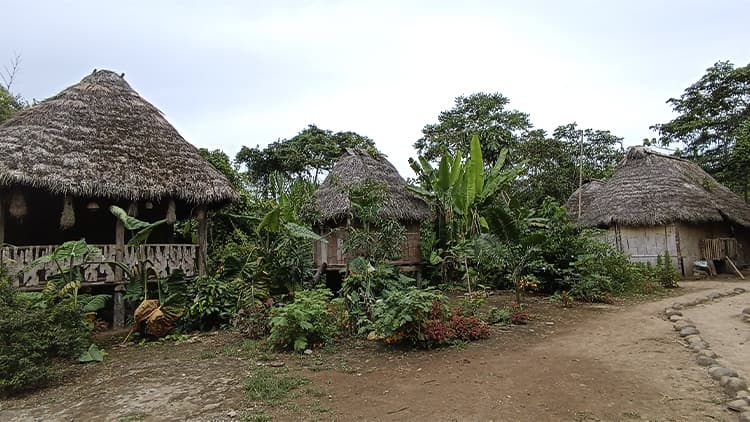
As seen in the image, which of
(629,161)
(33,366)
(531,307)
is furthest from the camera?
(629,161)

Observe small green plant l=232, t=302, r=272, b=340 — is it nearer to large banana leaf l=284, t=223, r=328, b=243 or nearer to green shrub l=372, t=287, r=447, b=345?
large banana leaf l=284, t=223, r=328, b=243

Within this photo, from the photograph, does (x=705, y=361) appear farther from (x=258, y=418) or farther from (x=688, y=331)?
(x=258, y=418)

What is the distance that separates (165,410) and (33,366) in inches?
74.2

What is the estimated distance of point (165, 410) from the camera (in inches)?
156

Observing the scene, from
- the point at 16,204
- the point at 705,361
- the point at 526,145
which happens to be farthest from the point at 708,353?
the point at 526,145

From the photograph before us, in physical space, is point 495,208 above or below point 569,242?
above

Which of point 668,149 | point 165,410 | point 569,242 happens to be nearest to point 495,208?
point 569,242

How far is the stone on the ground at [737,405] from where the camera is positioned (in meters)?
3.50

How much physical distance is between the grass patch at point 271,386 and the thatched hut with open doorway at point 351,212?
19.3 feet

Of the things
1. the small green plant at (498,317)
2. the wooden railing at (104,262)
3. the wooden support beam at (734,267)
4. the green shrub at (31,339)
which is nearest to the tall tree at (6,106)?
the wooden railing at (104,262)

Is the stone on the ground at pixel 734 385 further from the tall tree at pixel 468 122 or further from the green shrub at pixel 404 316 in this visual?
the tall tree at pixel 468 122

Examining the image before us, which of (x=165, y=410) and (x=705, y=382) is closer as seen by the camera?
(x=165, y=410)

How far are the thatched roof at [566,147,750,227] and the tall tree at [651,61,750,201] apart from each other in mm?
4260

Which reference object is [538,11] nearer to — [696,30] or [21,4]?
[696,30]
